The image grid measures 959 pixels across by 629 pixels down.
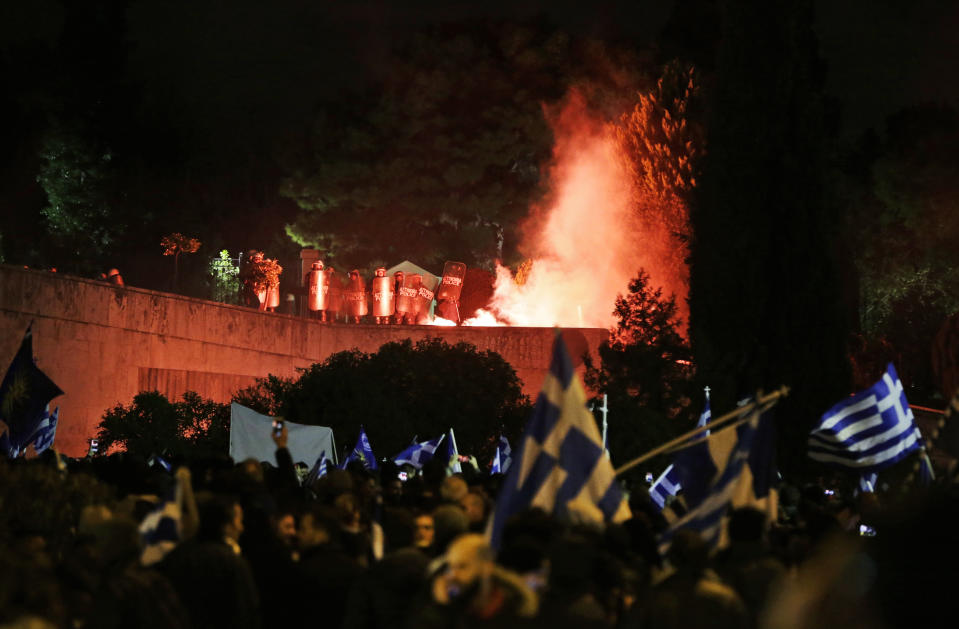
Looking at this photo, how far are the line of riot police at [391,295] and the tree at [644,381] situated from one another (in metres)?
16.9

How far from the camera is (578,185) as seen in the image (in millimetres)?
47281

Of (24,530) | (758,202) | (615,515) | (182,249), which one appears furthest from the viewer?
(182,249)

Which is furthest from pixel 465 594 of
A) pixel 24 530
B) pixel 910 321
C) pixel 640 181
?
pixel 640 181

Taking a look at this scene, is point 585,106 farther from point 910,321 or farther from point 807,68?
point 807,68

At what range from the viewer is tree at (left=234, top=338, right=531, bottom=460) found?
80.0 ft

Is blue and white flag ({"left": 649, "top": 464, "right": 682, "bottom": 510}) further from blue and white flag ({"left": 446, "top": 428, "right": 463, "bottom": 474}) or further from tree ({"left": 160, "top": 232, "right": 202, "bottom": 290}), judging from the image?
tree ({"left": 160, "top": 232, "right": 202, "bottom": 290})

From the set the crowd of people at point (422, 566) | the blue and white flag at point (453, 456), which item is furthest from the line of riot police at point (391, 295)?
the crowd of people at point (422, 566)

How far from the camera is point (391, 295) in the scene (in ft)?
145

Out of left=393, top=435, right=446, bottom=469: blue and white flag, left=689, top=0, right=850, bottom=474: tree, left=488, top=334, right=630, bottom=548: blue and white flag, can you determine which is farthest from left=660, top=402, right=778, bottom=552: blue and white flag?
left=689, top=0, right=850, bottom=474: tree

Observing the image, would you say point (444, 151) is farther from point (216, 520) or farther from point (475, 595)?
point (475, 595)

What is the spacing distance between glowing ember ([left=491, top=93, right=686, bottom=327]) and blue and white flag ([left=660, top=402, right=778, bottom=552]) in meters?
33.3

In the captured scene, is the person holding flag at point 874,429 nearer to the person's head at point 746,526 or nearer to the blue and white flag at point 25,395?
the person's head at point 746,526

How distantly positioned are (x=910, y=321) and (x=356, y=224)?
21410 millimetres

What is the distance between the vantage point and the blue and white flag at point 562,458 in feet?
21.5
